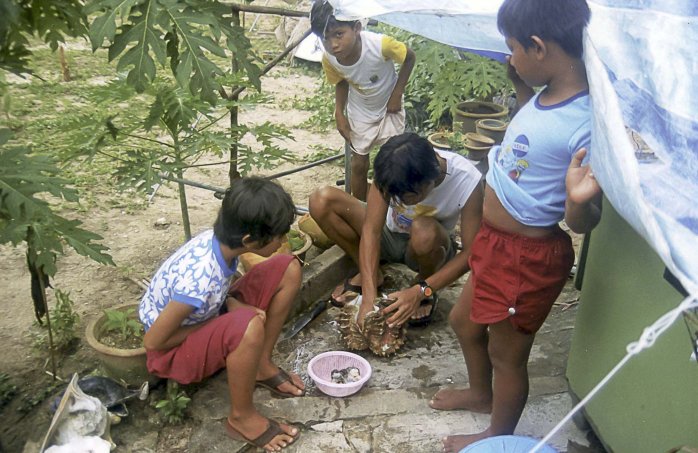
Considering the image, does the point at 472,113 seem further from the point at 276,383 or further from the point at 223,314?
the point at 223,314

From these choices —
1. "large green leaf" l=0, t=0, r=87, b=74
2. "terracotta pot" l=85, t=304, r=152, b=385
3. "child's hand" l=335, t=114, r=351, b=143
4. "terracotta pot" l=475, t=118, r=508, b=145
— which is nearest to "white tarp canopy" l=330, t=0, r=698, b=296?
"large green leaf" l=0, t=0, r=87, b=74

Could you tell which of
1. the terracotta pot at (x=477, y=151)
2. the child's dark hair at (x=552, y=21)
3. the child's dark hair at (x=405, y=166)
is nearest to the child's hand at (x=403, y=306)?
the child's dark hair at (x=405, y=166)

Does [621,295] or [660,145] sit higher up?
[660,145]

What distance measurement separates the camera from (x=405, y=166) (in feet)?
8.81

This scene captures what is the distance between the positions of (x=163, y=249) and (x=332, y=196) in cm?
146

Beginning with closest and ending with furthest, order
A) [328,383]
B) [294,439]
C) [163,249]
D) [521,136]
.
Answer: [521,136] < [294,439] < [328,383] < [163,249]

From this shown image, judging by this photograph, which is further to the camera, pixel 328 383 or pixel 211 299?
pixel 328 383

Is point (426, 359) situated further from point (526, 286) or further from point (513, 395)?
point (526, 286)

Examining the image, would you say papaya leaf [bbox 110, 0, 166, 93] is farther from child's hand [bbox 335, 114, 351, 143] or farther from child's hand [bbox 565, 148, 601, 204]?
child's hand [bbox 335, 114, 351, 143]

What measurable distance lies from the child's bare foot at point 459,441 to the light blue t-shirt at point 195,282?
42.9 inches

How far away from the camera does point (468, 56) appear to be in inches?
136

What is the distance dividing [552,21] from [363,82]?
2.38m

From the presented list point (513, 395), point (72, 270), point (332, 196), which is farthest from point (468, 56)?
point (72, 270)

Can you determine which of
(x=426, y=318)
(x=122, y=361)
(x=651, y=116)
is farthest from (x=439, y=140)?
(x=651, y=116)
